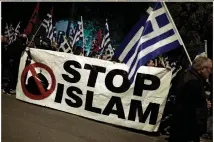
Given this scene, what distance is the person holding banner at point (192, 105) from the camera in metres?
4.70

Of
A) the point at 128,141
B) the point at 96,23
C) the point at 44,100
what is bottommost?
the point at 128,141

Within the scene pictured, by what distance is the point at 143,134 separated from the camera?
22.0 ft

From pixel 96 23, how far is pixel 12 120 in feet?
41.3

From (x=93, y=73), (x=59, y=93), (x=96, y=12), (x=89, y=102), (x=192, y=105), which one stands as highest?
(x=96, y=12)

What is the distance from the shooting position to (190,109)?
15.5 feet

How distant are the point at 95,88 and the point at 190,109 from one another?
2768mm

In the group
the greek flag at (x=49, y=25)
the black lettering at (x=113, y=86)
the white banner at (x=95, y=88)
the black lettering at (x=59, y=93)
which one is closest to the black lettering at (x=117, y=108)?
the white banner at (x=95, y=88)

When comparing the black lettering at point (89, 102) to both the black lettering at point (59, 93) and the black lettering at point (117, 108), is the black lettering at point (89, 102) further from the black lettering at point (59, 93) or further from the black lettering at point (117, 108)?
the black lettering at point (59, 93)

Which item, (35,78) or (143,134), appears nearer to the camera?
(143,134)

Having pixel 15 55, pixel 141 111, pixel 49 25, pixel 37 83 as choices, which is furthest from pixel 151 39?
pixel 15 55

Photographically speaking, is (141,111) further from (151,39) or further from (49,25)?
(49,25)

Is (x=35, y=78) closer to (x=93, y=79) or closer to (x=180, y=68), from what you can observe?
(x=93, y=79)

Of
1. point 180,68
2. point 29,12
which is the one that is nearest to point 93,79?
point 180,68

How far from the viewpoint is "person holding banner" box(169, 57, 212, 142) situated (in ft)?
15.4
